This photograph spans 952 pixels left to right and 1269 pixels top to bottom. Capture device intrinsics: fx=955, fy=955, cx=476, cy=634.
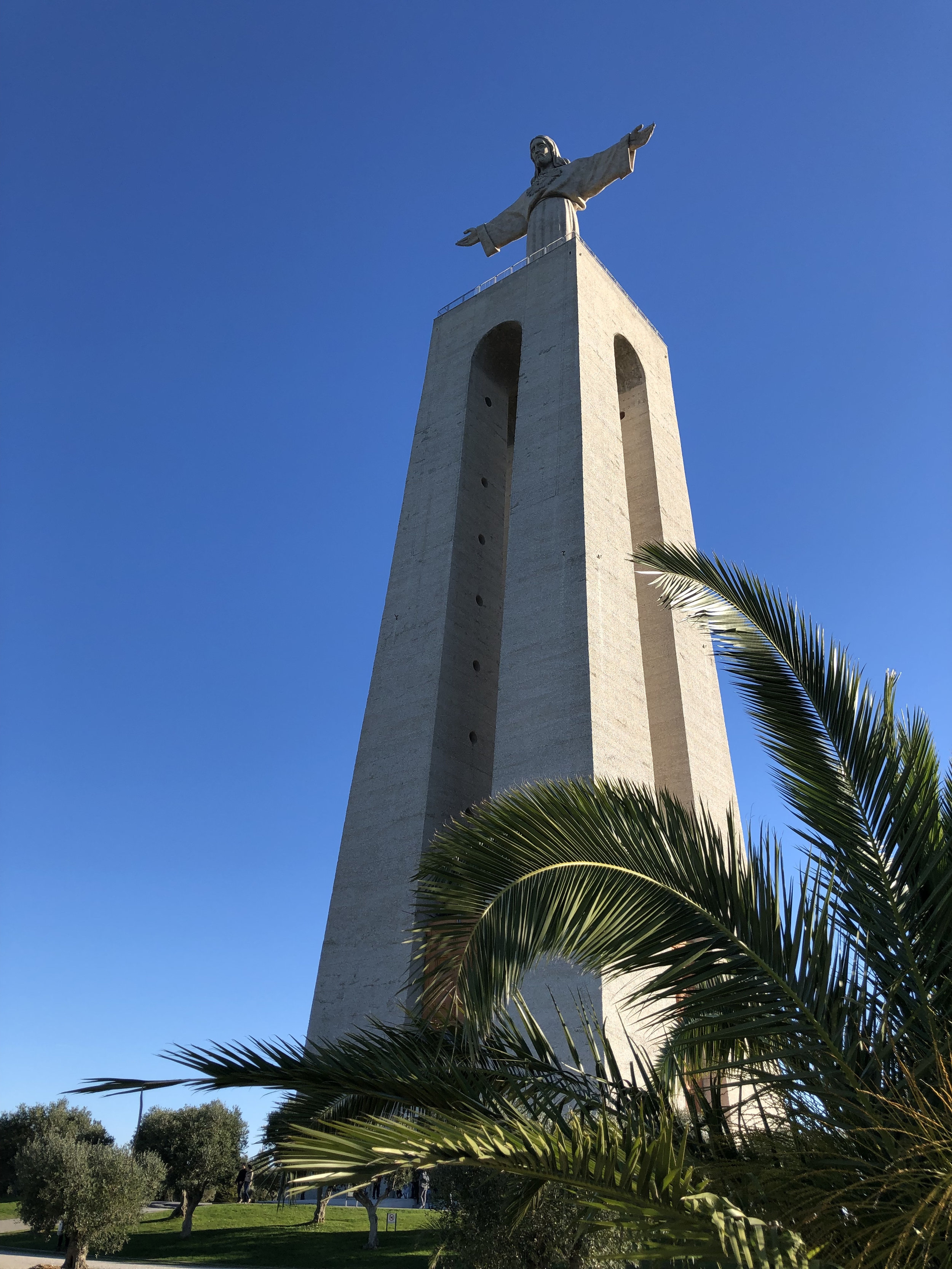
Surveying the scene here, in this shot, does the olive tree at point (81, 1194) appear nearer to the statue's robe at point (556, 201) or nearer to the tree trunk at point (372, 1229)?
the tree trunk at point (372, 1229)

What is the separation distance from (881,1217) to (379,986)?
1117cm

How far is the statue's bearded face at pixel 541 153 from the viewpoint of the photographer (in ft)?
71.4

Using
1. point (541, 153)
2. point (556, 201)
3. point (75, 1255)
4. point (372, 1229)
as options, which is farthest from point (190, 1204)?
point (541, 153)

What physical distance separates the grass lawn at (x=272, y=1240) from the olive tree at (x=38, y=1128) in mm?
3144

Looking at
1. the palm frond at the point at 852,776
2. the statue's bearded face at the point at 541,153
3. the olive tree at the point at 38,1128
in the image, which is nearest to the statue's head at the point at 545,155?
the statue's bearded face at the point at 541,153

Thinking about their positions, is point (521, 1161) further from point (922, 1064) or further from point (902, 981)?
point (902, 981)

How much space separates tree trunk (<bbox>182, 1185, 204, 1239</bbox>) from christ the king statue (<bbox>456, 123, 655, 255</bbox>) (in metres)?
22.3

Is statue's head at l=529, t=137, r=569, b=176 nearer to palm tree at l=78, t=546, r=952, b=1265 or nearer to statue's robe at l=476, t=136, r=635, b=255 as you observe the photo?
statue's robe at l=476, t=136, r=635, b=255

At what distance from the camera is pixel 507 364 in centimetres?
2050

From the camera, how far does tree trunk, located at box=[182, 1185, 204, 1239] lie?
21.6m

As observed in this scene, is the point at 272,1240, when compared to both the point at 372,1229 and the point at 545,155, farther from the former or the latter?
the point at 545,155

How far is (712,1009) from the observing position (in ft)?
12.1

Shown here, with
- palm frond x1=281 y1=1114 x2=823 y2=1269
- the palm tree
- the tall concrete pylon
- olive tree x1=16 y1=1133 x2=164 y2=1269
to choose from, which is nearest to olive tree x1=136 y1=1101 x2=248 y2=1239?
olive tree x1=16 y1=1133 x2=164 y2=1269

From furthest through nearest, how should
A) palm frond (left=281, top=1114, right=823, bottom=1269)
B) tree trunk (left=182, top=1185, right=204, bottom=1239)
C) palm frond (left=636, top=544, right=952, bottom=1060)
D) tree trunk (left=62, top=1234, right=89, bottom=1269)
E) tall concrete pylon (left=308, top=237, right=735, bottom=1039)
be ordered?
tree trunk (left=182, top=1185, right=204, bottom=1239), tree trunk (left=62, top=1234, right=89, bottom=1269), tall concrete pylon (left=308, top=237, right=735, bottom=1039), palm frond (left=636, top=544, right=952, bottom=1060), palm frond (left=281, top=1114, right=823, bottom=1269)
